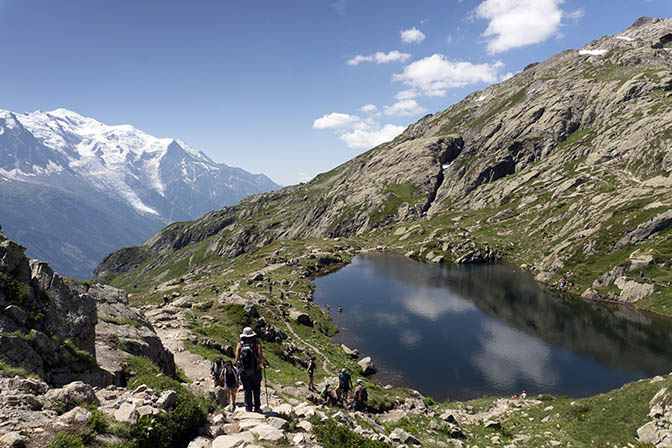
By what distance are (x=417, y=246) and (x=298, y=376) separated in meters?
132

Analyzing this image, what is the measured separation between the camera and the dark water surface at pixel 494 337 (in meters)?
52.5

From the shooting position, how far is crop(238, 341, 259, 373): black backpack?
1620 centimetres

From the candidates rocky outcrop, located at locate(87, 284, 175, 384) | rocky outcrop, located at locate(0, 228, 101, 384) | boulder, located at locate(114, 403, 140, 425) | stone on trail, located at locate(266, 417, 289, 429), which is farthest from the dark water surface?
boulder, located at locate(114, 403, 140, 425)

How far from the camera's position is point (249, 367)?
16328 millimetres

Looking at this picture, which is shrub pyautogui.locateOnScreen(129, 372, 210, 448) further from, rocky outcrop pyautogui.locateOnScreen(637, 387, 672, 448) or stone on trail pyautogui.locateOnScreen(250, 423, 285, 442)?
rocky outcrop pyautogui.locateOnScreen(637, 387, 672, 448)

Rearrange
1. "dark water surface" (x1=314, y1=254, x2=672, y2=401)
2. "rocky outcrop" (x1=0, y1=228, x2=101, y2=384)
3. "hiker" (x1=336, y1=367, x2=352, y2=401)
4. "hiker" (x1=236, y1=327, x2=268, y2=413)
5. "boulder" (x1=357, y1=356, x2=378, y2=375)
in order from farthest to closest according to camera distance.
Answer: "dark water surface" (x1=314, y1=254, x2=672, y2=401) < "boulder" (x1=357, y1=356, x2=378, y2=375) < "hiker" (x1=336, y1=367, x2=352, y2=401) < "hiker" (x1=236, y1=327, x2=268, y2=413) < "rocky outcrop" (x1=0, y1=228, x2=101, y2=384)

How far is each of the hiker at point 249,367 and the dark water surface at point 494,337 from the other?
40.6 m

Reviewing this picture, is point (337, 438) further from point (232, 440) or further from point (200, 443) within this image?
point (200, 443)

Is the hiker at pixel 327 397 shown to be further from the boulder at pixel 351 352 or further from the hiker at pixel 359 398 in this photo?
the boulder at pixel 351 352

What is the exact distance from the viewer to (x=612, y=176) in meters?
145

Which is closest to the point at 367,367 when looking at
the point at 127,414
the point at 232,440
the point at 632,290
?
the point at 232,440

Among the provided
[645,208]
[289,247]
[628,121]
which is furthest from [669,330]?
[628,121]

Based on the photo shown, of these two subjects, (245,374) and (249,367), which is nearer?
(245,374)

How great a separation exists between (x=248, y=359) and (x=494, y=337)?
2651 inches
